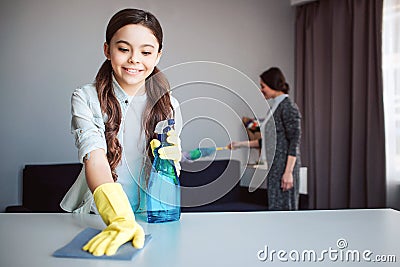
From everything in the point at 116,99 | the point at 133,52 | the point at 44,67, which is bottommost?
the point at 116,99

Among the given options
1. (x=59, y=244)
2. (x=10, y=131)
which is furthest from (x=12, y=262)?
(x=10, y=131)

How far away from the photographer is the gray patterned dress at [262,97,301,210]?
3572mm

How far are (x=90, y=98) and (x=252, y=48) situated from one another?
11.6 feet

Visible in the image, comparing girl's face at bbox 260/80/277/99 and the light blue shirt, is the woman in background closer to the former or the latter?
girl's face at bbox 260/80/277/99

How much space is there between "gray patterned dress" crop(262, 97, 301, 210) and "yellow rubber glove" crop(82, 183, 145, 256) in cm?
234

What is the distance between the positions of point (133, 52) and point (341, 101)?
11.1 feet

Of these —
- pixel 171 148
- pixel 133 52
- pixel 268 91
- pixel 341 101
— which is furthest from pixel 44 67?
pixel 171 148

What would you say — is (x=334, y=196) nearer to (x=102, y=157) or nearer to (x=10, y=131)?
(x=10, y=131)

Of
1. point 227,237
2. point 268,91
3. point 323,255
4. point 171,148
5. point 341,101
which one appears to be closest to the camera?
point 323,255

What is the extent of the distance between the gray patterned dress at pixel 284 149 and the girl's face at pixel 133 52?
2137 millimetres

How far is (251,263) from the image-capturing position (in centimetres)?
106

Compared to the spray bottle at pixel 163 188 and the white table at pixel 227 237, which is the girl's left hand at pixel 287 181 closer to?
the white table at pixel 227 237

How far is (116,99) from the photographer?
61.0 inches

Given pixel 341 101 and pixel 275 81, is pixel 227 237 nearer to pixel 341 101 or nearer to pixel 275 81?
pixel 275 81
